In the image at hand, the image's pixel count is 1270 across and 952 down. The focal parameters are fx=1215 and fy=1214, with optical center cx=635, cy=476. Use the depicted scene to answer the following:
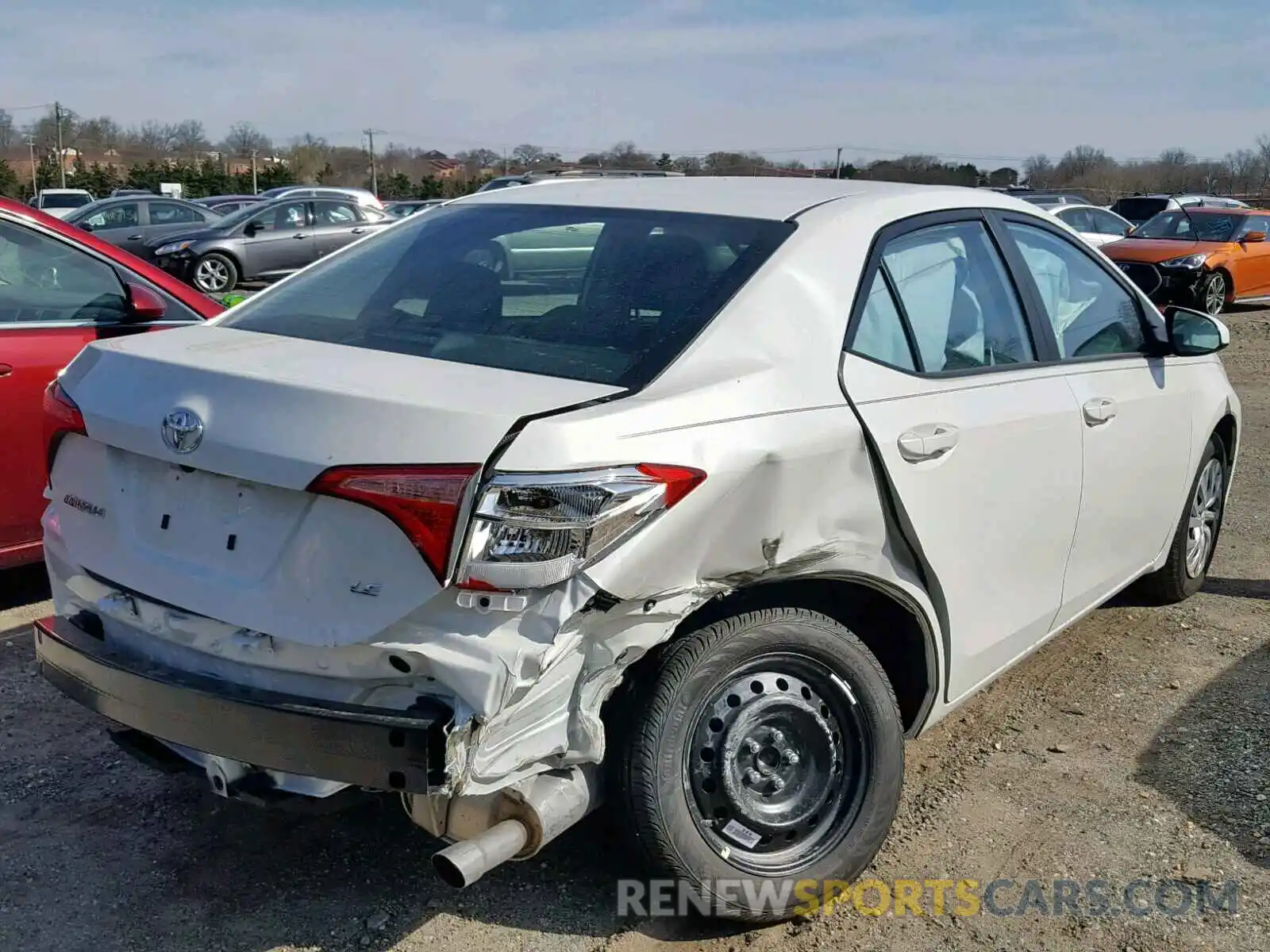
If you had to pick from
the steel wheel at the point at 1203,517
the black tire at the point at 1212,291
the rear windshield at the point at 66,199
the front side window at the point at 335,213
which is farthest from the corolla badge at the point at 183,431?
the rear windshield at the point at 66,199

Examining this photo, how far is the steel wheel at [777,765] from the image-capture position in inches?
108

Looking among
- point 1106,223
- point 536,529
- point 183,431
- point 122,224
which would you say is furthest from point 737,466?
point 122,224

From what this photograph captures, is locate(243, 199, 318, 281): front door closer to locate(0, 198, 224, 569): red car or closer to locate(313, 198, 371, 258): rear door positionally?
locate(313, 198, 371, 258): rear door

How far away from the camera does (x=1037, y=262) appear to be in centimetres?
386

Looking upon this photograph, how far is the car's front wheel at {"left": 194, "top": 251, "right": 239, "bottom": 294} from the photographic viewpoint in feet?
62.1

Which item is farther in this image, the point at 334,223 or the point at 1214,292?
the point at 334,223

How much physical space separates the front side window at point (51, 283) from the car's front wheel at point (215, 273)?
48.2ft

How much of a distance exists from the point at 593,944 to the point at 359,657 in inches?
37.8

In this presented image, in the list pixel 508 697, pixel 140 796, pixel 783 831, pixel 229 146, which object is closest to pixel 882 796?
pixel 783 831

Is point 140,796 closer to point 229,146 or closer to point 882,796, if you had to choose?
point 882,796

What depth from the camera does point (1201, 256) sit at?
16.4 meters

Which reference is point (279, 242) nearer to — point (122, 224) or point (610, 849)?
point (122, 224)

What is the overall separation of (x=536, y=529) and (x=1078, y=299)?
2.50 m

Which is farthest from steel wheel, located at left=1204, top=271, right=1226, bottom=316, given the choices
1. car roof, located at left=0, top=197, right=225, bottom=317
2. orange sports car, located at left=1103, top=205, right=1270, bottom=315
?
car roof, located at left=0, top=197, right=225, bottom=317
